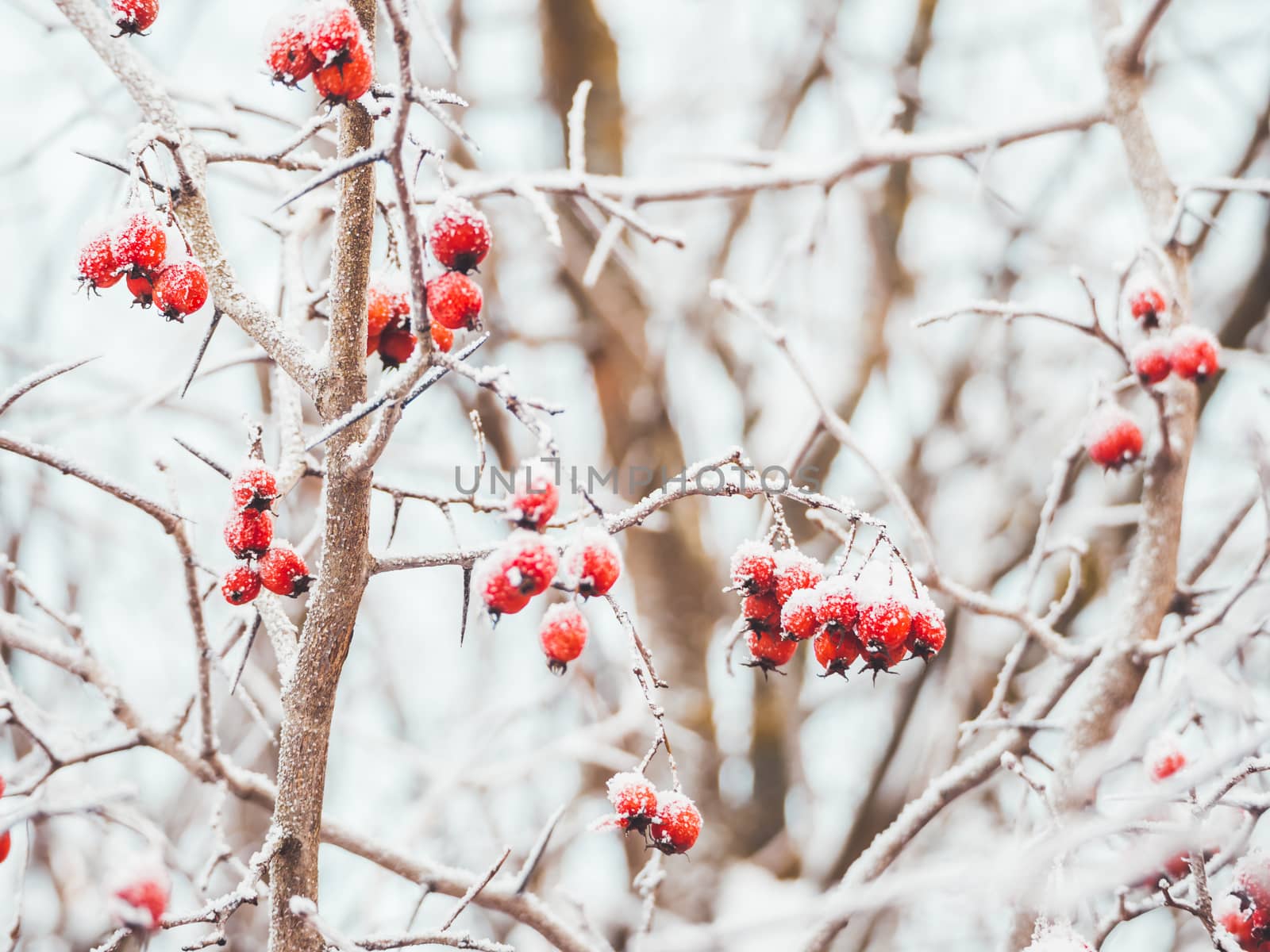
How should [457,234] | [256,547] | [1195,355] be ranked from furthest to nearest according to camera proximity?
[1195,355] < [256,547] < [457,234]

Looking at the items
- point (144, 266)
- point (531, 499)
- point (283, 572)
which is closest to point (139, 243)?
point (144, 266)

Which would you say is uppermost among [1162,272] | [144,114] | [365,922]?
[1162,272]

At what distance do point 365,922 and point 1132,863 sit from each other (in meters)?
2.74

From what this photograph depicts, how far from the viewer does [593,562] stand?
1186 mm

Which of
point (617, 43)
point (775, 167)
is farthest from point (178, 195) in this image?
point (617, 43)

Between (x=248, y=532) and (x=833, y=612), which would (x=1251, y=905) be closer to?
(x=833, y=612)

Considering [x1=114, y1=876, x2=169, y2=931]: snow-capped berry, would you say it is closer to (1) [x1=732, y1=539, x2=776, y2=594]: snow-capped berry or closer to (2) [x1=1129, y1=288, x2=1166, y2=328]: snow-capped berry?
(1) [x1=732, y1=539, x2=776, y2=594]: snow-capped berry

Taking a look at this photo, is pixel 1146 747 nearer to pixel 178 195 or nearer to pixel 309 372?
pixel 309 372

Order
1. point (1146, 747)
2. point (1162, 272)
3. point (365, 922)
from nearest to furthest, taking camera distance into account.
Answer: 1. point (1146, 747)
2. point (1162, 272)
3. point (365, 922)

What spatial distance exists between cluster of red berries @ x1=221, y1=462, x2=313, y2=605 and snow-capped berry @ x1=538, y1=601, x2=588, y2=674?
347mm

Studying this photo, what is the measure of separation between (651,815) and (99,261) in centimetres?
104

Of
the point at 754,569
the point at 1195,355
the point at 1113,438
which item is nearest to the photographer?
the point at 754,569

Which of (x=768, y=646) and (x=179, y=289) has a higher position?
(x=179, y=289)

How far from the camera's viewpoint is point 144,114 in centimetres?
141
